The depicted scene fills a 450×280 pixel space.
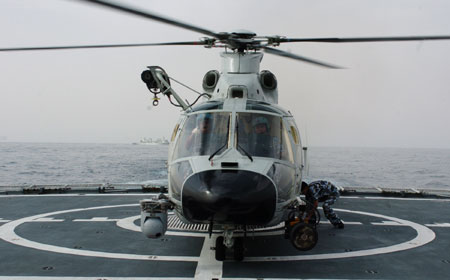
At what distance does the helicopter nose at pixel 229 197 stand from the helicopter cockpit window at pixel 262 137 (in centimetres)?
59

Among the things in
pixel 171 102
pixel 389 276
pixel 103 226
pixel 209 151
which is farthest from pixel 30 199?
pixel 389 276

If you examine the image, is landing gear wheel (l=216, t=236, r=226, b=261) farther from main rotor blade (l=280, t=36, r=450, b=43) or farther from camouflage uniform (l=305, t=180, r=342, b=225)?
main rotor blade (l=280, t=36, r=450, b=43)

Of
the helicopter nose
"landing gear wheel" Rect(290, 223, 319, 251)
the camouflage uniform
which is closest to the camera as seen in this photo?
the helicopter nose

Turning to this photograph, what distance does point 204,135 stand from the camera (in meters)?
5.61

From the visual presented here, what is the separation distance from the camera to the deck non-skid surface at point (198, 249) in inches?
204

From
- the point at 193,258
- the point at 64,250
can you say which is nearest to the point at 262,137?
the point at 193,258

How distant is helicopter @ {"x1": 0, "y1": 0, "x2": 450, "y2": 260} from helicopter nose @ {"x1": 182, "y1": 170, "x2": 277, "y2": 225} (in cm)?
1

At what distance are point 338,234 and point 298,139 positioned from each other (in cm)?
233

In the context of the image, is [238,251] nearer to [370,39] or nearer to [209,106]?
[209,106]

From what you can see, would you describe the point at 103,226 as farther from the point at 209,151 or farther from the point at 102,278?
the point at 209,151

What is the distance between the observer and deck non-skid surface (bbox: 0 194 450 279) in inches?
204

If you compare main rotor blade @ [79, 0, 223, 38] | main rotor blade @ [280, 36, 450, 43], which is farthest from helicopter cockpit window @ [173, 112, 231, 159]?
main rotor blade @ [280, 36, 450, 43]

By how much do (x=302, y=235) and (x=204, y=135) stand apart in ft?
6.66

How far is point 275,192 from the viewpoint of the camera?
194 inches
